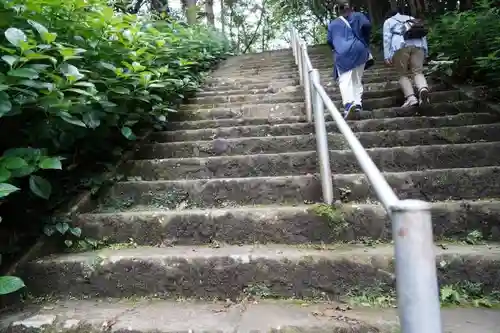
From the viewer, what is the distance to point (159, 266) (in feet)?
6.47

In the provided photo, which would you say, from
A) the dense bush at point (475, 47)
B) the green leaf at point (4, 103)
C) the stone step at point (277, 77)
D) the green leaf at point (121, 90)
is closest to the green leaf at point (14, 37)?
the green leaf at point (4, 103)

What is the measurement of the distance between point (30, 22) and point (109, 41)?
31.5 inches

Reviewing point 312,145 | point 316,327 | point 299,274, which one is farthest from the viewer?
point 312,145

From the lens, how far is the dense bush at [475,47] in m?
3.62

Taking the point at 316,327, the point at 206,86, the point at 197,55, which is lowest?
the point at 316,327

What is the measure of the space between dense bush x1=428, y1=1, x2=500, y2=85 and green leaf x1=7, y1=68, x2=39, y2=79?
370cm

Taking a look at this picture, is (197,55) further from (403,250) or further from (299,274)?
(403,250)

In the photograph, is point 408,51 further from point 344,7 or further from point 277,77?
point 277,77

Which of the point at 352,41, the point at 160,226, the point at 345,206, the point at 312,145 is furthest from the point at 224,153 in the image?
the point at 352,41

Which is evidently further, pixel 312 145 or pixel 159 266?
pixel 312 145

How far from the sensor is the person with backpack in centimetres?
386

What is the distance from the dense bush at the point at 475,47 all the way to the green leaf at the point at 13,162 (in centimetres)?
383

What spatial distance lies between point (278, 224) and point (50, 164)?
49.9 inches

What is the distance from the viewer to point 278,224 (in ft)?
7.21
